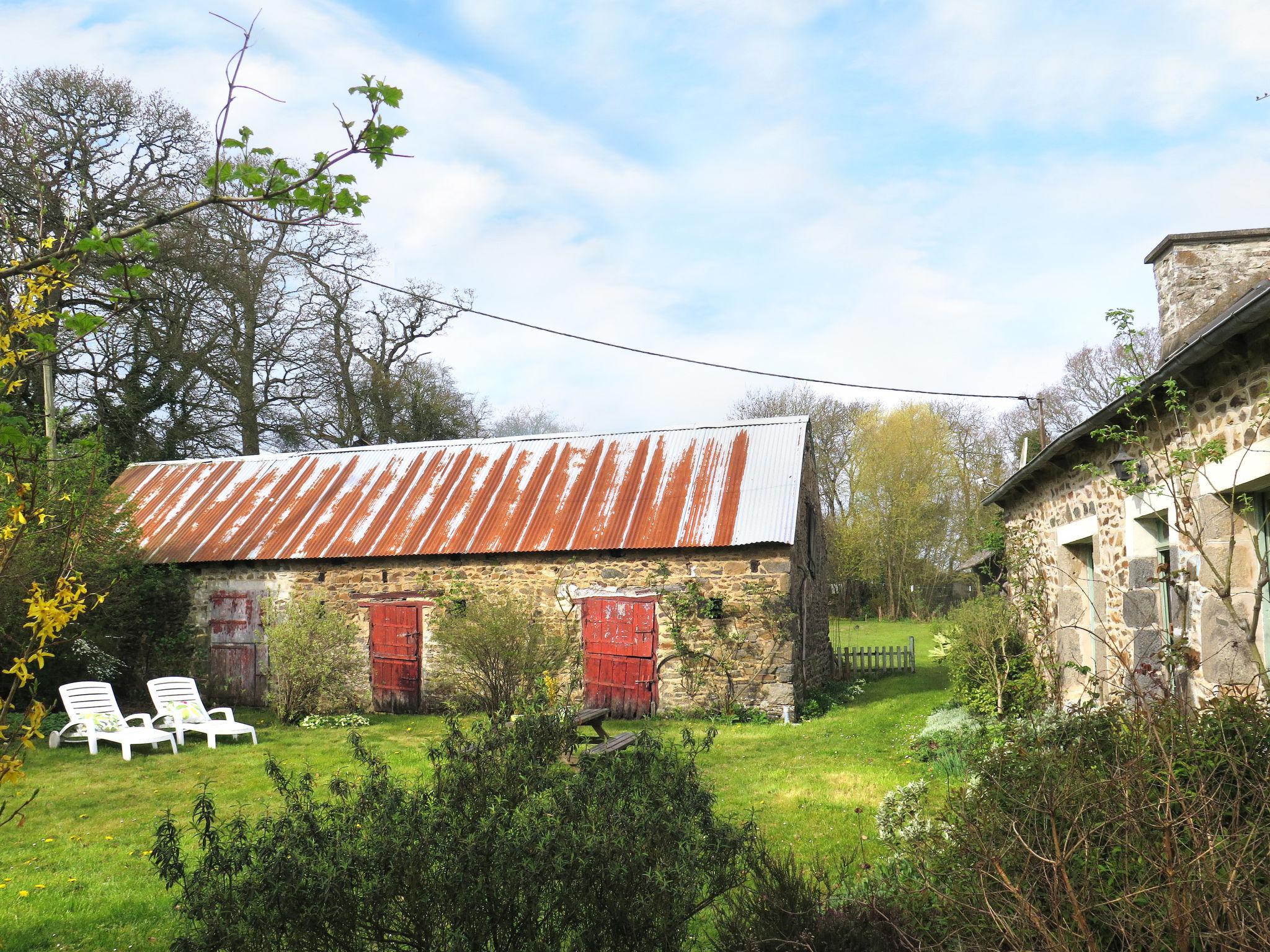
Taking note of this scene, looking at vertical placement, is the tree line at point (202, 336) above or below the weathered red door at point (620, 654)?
above

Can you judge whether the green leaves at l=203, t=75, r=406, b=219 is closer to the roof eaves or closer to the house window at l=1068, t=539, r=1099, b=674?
the roof eaves

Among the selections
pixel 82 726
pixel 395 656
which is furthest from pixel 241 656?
pixel 82 726

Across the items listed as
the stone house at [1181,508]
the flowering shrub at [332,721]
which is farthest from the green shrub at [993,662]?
the flowering shrub at [332,721]

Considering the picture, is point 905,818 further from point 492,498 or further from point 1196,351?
point 492,498

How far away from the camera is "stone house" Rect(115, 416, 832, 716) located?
41.6ft

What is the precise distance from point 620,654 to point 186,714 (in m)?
5.64

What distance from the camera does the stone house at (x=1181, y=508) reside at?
5.06m

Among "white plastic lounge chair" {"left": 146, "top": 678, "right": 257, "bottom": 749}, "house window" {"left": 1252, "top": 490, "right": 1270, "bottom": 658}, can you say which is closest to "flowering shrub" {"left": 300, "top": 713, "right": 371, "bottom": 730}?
"white plastic lounge chair" {"left": 146, "top": 678, "right": 257, "bottom": 749}

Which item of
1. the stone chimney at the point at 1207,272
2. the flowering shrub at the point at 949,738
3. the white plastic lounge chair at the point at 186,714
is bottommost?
the flowering shrub at the point at 949,738

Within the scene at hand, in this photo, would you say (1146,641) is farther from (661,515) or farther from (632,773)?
(661,515)

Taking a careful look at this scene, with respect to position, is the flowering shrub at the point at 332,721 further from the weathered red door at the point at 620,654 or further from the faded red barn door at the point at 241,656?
the weathered red door at the point at 620,654

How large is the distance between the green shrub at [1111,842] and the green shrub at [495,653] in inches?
309

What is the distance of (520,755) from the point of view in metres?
4.13

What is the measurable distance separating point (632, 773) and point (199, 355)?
20892 mm
